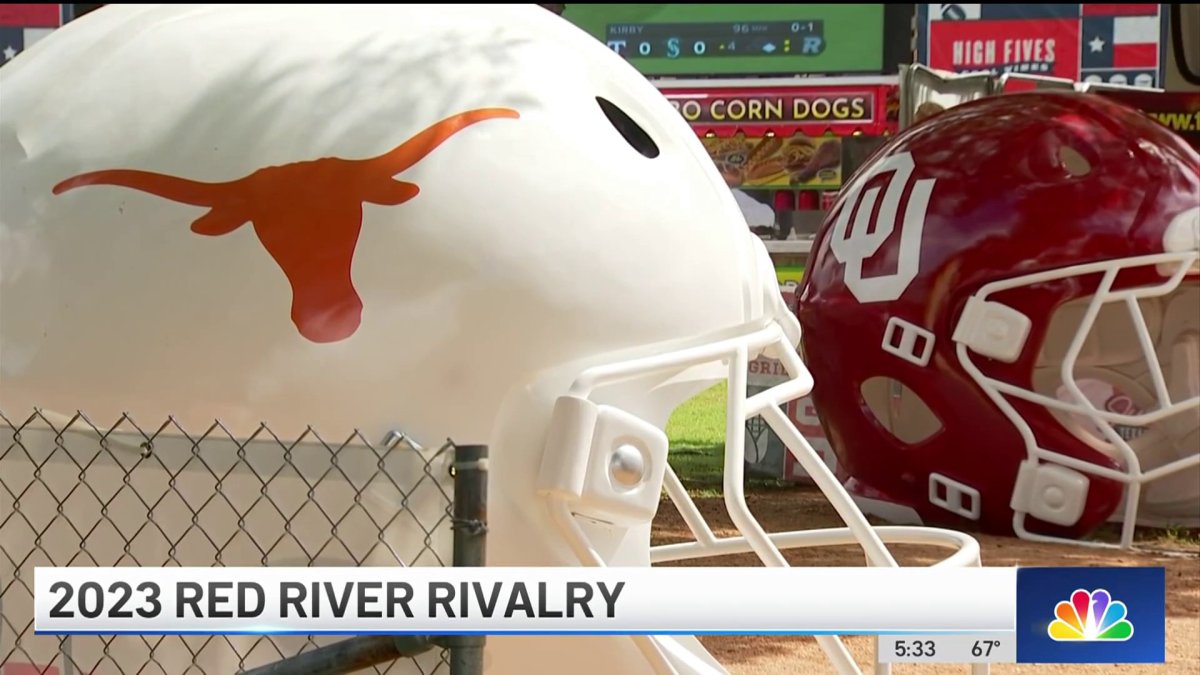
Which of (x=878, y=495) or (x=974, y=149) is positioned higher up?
(x=974, y=149)

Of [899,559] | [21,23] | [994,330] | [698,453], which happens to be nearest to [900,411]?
[899,559]

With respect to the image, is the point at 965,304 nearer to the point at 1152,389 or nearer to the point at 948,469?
the point at 948,469

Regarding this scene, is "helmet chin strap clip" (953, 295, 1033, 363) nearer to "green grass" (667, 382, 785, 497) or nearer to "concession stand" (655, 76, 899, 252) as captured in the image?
"green grass" (667, 382, 785, 497)

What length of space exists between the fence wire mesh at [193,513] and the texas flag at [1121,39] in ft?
41.3

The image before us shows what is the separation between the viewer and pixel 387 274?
252 centimetres

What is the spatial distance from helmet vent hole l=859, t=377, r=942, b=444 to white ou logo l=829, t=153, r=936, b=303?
544 mm

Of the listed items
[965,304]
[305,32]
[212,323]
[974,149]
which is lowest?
[965,304]

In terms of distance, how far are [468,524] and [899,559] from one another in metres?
4.48

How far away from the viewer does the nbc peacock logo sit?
7.54 feet

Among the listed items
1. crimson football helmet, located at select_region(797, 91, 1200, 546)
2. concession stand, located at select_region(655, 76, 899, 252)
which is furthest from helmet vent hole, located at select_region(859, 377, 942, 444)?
concession stand, located at select_region(655, 76, 899, 252)

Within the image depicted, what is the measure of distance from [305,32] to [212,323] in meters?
0.60

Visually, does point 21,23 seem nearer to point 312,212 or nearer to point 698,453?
point 698,453

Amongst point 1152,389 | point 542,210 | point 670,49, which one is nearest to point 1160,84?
point 670,49

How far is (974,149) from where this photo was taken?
6.38 m
